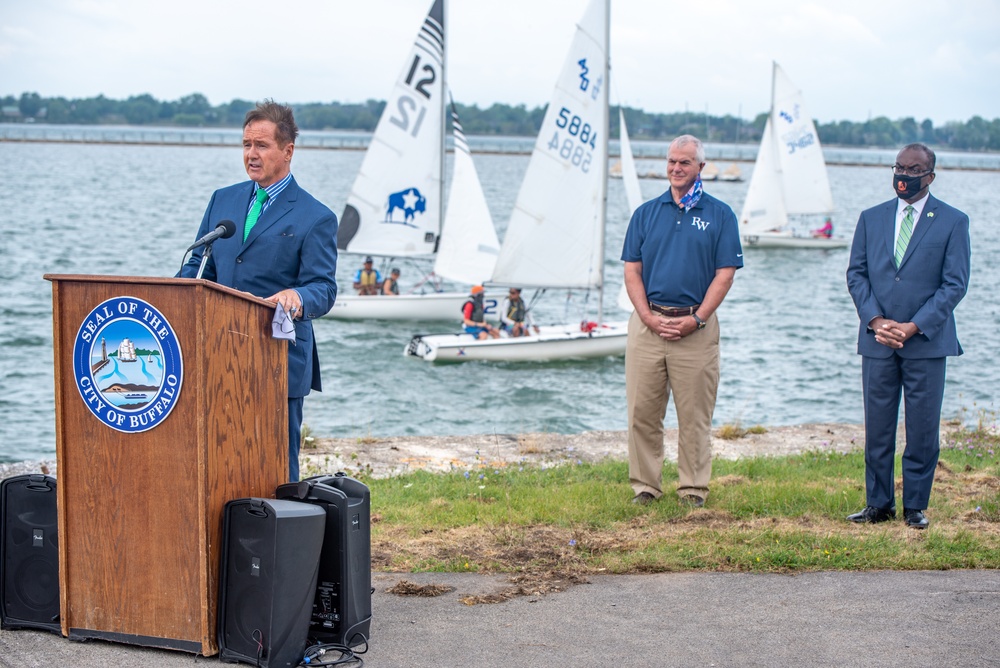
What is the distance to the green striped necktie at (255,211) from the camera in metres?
4.71

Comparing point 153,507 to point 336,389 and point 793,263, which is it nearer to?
point 336,389

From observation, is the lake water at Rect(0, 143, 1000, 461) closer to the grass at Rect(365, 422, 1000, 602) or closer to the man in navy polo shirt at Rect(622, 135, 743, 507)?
the grass at Rect(365, 422, 1000, 602)

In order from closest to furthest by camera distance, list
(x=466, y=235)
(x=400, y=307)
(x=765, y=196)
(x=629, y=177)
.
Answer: (x=629, y=177)
(x=466, y=235)
(x=400, y=307)
(x=765, y=196)

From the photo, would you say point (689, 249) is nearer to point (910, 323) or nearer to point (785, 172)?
point (910, 323)

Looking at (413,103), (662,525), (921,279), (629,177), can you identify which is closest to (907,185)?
(921,279)

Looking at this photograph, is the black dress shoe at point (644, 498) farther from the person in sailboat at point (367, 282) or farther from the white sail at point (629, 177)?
the person in sailboat at point (367, 282)

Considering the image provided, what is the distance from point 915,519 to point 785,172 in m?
44.5

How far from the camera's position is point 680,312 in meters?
6.55

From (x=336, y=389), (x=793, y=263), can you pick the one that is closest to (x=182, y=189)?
(x=793, y=263)

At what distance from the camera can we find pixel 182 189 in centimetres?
8094

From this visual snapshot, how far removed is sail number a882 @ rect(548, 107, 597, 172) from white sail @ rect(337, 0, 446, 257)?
6501mm

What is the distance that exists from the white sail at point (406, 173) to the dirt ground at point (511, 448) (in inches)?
717

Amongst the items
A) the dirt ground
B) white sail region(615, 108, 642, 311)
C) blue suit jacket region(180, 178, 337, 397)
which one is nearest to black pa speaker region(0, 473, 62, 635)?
blue suit jacket region(180, 178, 337, 397)

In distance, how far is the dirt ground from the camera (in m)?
8.31
